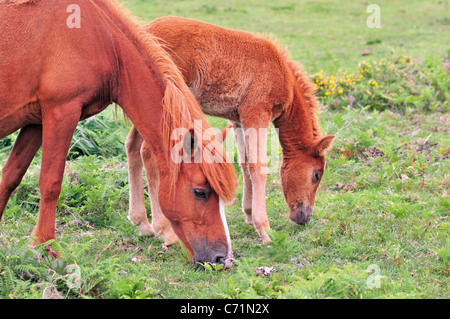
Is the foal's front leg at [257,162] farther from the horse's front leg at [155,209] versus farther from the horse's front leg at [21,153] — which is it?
the horse's front leg at [21,153]

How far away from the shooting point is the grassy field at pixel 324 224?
13.0 ft

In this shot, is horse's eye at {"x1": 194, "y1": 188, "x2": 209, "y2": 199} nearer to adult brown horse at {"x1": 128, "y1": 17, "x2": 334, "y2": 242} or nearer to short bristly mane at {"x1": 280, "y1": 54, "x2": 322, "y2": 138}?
adult brown horse at {"x1": 128, "y1": 17, "x2": 334, "y2": 242}

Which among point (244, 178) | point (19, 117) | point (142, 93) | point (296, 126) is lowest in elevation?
point (244, 178)

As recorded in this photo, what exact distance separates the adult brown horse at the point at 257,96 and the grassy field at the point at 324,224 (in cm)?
45

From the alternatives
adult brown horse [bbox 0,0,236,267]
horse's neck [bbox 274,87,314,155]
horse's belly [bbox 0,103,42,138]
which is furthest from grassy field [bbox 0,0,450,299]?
horse's belly [bbox 0,103,42,138]

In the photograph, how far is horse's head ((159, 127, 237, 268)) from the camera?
13.6ft

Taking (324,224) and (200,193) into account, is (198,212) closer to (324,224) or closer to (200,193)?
(200,193)

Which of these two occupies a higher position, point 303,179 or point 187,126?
point 187,126

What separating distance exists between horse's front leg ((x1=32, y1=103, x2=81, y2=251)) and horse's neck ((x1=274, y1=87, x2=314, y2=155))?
2643mm

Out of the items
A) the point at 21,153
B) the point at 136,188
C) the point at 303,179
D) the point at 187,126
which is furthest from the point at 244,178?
the point at 21,153

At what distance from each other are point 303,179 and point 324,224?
563 mm

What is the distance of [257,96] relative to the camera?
559cm
